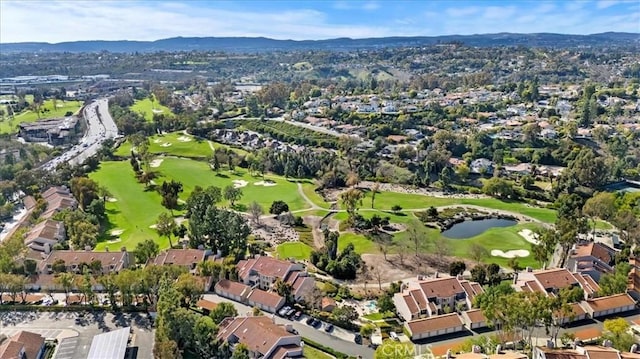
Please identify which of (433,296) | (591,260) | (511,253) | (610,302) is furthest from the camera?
(511,253)

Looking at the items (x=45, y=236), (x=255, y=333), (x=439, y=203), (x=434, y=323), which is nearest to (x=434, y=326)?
(x=434, y=323)

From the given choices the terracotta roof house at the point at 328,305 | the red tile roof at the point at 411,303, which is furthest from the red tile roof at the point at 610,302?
the terracotta roof house at the point at 328,305

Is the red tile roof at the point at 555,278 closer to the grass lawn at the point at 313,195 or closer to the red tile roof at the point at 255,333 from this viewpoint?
the red tile roof at the point at 255,333

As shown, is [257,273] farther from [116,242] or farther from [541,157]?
[541,157]

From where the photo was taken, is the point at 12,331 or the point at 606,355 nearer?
the point at 606,355

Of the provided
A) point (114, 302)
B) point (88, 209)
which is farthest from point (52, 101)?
point (114, 302)

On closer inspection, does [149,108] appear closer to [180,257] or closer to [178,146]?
[178,146]
